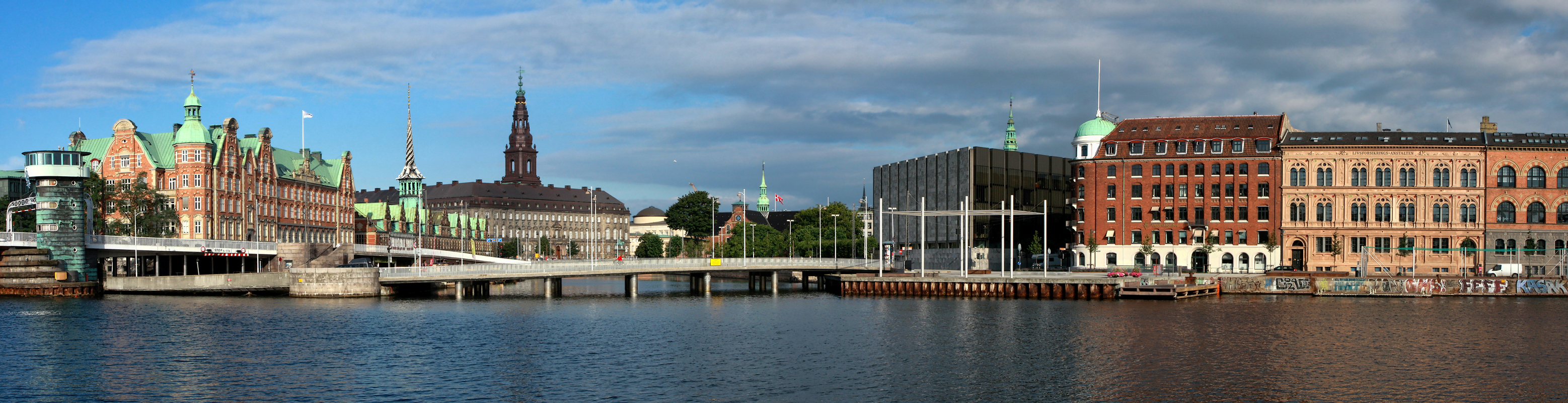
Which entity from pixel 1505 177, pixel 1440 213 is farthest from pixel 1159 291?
pixel 1505 177

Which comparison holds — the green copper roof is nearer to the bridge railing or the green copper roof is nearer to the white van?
the bridge railing

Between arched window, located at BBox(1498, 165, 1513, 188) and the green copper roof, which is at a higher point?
the green copper roof

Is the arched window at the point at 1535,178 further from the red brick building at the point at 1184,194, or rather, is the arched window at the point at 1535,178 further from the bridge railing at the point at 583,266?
the bridge railing at the point at 583,266

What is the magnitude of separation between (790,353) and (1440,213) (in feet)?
305

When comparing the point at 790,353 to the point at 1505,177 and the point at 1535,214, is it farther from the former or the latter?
the point at 1535,214

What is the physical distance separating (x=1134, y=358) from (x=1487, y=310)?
156 feet

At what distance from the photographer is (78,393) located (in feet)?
174

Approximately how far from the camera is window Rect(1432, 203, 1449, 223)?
435 ft

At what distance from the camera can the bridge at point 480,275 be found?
120062 mm

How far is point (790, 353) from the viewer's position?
68.2 meters

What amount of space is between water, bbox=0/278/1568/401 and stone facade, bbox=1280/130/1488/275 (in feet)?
99.2

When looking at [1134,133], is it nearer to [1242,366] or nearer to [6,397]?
[1242,366]

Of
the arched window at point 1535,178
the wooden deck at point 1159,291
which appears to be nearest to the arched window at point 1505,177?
the arched window at point 1535,178

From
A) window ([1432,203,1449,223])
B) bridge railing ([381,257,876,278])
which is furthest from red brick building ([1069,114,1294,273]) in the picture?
bridge railing ([381,257,876,278])
